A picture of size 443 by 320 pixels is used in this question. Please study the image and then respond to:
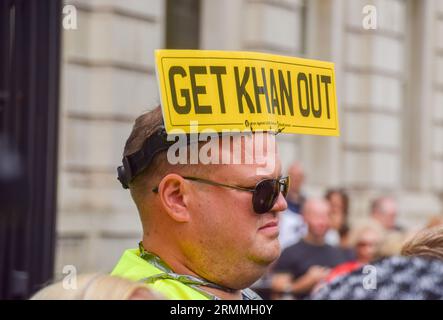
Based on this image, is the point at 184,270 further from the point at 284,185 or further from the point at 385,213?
the point at 385,213

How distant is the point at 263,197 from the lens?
2.59m

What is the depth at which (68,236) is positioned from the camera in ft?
27.5

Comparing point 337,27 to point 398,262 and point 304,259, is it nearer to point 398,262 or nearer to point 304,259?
point 304,259

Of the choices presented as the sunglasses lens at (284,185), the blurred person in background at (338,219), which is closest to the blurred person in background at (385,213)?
the blurred person in background at (338,219)

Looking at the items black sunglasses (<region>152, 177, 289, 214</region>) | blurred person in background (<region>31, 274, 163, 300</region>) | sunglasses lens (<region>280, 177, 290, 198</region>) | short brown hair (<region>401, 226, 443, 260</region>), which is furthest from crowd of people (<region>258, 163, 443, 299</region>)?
blurred person in background (<region>31, 274, 163, 300</region>)

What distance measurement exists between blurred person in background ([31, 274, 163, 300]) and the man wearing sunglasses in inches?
19.3

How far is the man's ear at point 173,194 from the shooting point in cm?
260

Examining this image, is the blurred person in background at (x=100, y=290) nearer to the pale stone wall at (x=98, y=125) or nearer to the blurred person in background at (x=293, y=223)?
the blurred person in background at (x=293, y=223)

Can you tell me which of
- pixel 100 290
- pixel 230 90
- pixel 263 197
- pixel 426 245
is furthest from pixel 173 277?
pixel 426 245

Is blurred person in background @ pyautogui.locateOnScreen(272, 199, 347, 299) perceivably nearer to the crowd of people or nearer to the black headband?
the crowd of people

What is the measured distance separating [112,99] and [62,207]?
104 centimetres

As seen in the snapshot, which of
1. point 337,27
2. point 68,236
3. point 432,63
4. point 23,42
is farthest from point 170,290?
point 432,63

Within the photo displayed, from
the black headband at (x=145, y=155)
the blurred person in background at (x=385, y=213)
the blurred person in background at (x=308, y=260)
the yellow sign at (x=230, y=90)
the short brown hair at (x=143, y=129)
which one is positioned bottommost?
the blurred person in background at (x=308, y=260)

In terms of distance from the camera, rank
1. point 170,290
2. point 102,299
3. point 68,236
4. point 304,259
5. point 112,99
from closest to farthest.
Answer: point 102,299 < point 170,290 < point 304,259 < point 68,236 < point 112,99
